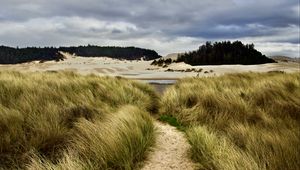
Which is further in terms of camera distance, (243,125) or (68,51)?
(68,51)

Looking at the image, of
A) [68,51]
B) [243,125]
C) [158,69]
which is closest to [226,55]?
[158,69]

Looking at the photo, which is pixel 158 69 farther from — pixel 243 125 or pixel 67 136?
pixel 67 136

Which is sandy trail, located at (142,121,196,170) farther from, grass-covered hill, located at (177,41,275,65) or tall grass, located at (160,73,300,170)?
grass-covered hill, located at (177,41,275,65)

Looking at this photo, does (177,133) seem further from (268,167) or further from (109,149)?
(268,167)

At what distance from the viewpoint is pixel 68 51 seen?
383 feet

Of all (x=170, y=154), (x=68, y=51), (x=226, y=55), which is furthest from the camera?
(x=68, y=51)

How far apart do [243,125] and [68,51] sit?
4423 inches

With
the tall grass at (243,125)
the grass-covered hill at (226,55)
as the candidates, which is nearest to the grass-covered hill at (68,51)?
the grass-covered hill at (226,55)

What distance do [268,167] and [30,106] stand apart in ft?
14.9

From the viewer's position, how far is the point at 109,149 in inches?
213

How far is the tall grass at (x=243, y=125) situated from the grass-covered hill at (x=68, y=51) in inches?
3385

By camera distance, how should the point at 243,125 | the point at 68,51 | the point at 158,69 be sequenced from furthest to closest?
the point at 68,51, the point at 158,69, the point at 243,125

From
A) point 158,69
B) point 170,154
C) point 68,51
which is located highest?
point 170,154

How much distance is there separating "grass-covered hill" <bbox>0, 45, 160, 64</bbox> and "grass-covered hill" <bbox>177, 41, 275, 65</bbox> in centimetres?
4624
